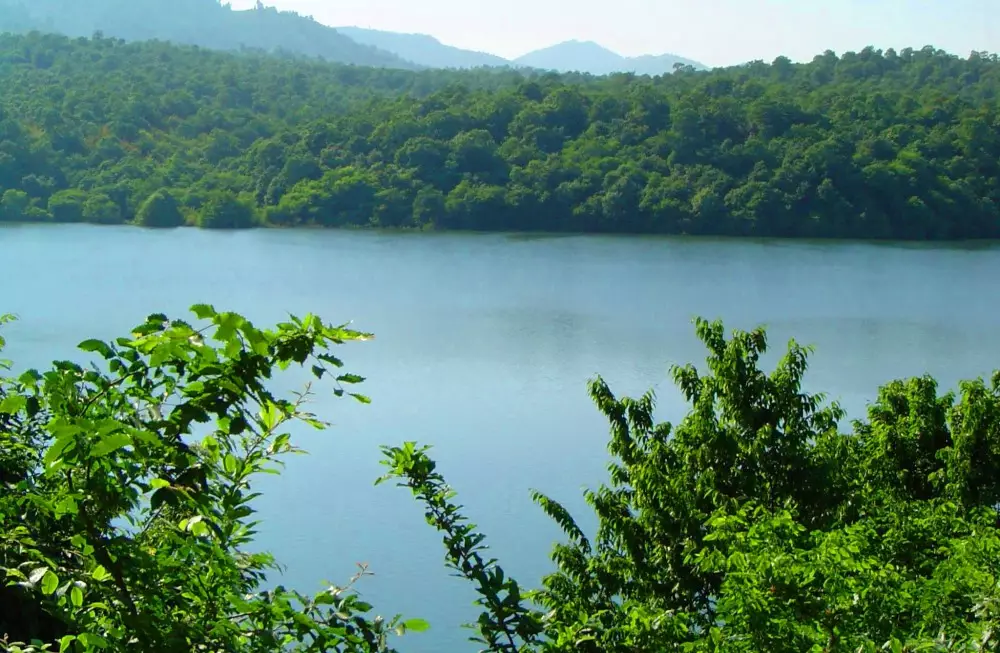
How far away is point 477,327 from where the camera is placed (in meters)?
21.2

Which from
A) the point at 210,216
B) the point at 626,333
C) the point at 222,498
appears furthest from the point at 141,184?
the point at 222,498

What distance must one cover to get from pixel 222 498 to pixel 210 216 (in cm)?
3847

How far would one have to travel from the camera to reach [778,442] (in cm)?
636

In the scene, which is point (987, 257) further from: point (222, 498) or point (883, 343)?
point (222, 498)

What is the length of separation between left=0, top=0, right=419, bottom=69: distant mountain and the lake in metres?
79.2

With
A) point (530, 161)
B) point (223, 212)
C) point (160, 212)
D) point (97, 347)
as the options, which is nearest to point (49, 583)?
point (97, 347)

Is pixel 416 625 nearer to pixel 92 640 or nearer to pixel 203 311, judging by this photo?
pixel 92 640

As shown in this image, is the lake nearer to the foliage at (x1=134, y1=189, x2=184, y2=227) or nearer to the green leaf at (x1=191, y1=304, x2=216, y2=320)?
the foliage at (x1=134, y1=189, x2=184, y2=227)

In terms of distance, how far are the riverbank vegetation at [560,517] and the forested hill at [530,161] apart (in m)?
31.8

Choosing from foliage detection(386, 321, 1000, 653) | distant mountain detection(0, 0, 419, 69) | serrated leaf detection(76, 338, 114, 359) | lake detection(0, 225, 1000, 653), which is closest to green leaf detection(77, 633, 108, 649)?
serrated leaf detection(76, 338, 114, 359)

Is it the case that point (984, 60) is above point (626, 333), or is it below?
above

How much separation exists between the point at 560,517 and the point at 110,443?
4.91 m

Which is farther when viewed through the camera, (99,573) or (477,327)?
(477,327)

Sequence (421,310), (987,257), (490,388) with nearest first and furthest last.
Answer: (490,388), (421,310), (987,257)
